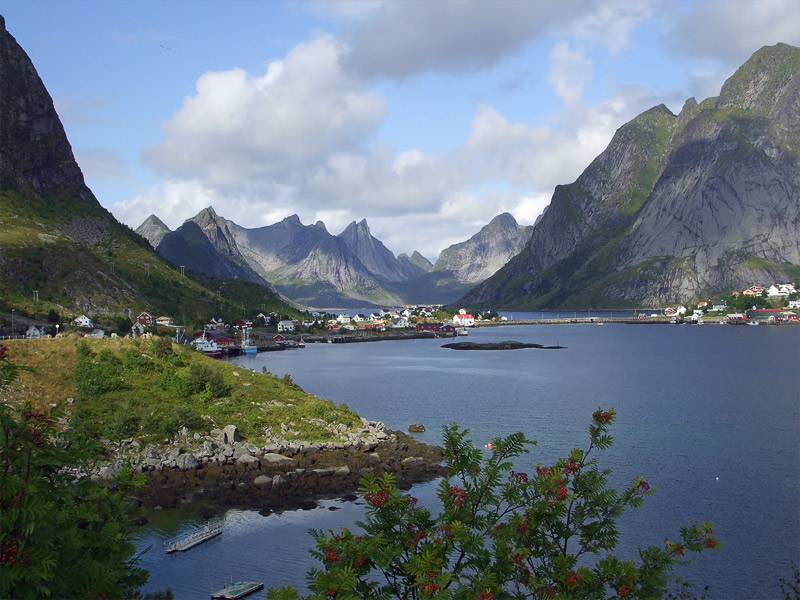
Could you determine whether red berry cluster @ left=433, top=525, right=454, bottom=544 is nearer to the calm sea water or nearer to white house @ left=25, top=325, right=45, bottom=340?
the calm sea water

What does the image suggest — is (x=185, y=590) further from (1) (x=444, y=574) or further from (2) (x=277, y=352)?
(2) (x=277, y=352)

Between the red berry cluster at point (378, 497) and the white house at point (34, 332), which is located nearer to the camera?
the red berry cluster at point (378, 497)

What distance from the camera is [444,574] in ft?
37.1

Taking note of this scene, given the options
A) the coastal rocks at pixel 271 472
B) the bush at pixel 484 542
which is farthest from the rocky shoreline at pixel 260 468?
the bush at pixel 484 542

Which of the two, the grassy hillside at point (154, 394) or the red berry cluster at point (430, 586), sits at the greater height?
the red berry cluster at point (430, 586)

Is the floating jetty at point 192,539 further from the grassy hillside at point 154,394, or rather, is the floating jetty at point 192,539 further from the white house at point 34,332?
the white house at point 34,332

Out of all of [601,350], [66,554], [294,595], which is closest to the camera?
[66,554]

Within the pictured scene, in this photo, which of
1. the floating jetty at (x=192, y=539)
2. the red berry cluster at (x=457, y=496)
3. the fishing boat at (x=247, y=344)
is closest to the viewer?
the red berry cluster at (x=457, y=496)

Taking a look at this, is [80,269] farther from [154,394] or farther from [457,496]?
[457,496]

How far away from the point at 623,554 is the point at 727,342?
149018mm

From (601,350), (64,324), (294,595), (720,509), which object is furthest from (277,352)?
(294,595)

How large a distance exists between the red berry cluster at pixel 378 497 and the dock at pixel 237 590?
19966 millimetres

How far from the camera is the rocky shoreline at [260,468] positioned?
42.1m

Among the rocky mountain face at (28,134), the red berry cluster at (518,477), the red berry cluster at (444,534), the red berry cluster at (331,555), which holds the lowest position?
the red berry cluster at (331,555)
